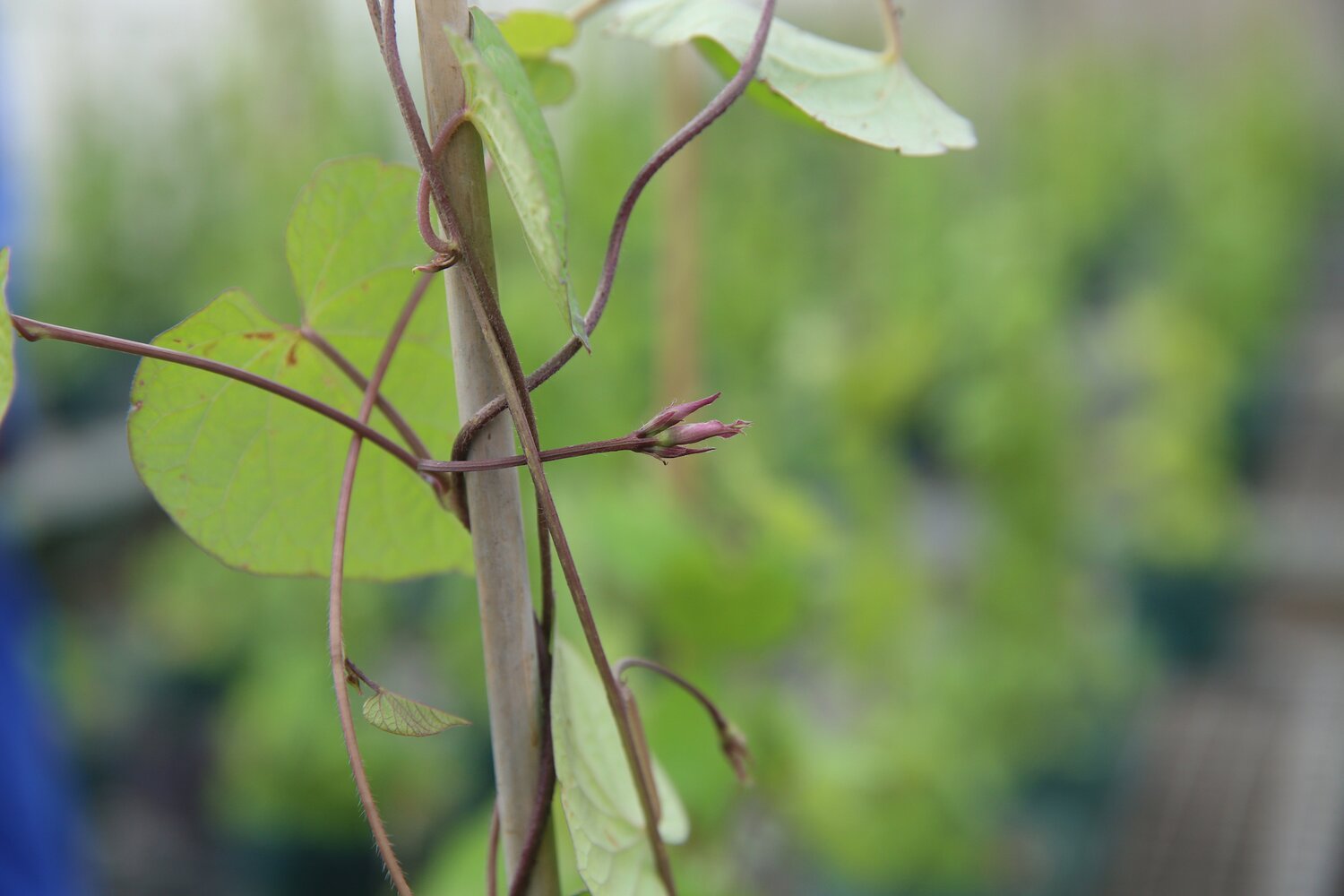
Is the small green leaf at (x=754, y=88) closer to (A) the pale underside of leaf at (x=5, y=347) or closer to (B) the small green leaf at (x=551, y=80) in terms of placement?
(B) the small green leaf at (x=551, y=80)

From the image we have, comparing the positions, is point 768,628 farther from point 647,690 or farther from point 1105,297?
point 1105,297

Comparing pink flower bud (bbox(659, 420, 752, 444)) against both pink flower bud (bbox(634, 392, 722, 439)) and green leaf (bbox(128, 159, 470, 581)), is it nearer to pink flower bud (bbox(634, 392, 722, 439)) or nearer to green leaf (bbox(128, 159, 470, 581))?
pink flower bud (bbox(634, 392, 722, 439))

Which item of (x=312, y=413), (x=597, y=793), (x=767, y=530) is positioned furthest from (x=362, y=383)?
(x=767, y=530)

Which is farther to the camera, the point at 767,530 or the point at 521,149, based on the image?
Answer: the point at 767,530

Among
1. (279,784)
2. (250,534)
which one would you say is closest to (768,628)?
(250,534)

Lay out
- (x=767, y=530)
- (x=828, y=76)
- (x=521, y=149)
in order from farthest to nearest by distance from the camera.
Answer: (x=767, y=530)
(x=828, y=76)
(x=521, y=149)

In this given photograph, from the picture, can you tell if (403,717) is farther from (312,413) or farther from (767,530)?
(767,530)

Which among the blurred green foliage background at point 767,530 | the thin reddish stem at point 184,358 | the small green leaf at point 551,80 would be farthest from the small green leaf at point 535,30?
the blurred green foliage background at point 767,530

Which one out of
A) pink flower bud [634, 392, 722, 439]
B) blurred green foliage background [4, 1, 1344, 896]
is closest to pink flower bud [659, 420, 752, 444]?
pink flower bud [634, 392, 722, 439]
